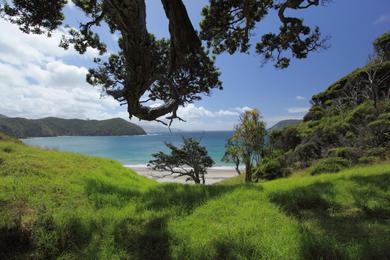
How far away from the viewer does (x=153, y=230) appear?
4.13 metres

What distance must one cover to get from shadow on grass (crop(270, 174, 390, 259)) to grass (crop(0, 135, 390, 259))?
0.04 feet

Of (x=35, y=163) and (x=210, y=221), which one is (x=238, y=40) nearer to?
(x=210, y=221)

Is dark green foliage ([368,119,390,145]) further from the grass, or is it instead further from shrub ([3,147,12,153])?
shrub ([3,147,12,153])

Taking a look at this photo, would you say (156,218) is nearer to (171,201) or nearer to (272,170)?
(171,201)

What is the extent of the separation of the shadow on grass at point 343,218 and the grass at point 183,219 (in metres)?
0.01

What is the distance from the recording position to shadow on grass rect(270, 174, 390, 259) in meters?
3.23

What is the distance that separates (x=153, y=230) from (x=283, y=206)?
263 cm

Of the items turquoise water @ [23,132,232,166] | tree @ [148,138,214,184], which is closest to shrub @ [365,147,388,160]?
turquoise water @ [23,132,232,166]

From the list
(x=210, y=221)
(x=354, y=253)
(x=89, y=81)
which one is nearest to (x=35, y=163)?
(x=210, y=221)

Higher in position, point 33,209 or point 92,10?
point 92,10

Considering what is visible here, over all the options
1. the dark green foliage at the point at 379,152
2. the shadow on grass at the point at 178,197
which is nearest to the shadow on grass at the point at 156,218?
the shadow on grass at the point at 178,197

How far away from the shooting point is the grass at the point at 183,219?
11.3 ft

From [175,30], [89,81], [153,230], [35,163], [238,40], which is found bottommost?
[153,230]

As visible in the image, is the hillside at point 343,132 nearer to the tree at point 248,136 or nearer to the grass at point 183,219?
the tree at point 248,136
